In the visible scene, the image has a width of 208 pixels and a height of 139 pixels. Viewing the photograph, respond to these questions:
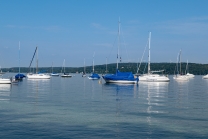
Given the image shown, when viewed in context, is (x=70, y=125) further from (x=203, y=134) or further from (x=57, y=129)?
(x=203, y=134)

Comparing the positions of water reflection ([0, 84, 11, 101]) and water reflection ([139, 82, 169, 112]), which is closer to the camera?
water reflection ([139, 82, 169, 112])

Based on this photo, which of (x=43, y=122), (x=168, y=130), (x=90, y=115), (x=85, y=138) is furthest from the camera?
(x=90, y=115)

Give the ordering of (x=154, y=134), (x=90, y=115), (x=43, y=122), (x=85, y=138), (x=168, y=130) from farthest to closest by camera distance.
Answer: (x=90, y=115)
(x=43, y=122)
(x=168, y=130)
(x=154, y=134)
(x=85, y=138)

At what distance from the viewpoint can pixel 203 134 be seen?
21.5 m

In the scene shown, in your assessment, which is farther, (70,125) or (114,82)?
(114,82)

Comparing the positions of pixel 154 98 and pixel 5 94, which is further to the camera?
pixel 5 94

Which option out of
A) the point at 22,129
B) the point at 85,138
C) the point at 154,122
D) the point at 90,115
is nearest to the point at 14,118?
the point at 22,129

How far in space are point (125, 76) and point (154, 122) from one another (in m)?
70.4

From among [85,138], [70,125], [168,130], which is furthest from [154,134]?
[70,125]

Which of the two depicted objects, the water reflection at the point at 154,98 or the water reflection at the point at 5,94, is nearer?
the water reflection at the point at 154,98

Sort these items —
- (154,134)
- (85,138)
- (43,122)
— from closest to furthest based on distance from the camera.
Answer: (85,138), (154,134), (43,122)

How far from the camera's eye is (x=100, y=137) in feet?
66.3

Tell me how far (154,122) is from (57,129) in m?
8.60

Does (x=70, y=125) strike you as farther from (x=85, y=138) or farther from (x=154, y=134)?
(x=154, y=134)
